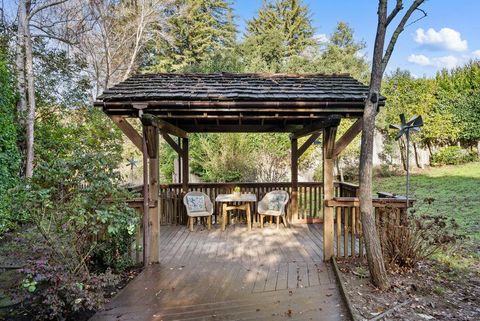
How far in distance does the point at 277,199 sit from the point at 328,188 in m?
2.37

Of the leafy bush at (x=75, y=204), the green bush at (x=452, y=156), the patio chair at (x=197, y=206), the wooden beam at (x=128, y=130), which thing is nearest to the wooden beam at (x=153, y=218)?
the wooden beam at (x=128, y=130)

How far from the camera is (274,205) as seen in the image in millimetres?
7074

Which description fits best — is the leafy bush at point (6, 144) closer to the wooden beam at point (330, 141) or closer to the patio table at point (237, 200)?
the patio table at point (237, 200)

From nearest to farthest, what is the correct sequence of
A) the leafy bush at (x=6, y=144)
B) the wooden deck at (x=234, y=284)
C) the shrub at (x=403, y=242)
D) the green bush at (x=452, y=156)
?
1. the wooden deck at (x=234, y=284)
2. the shrub at (x=403, y=242)
3. the leafy bush at (x=6, y=144)
4. the green bush at (x=452, y=156)

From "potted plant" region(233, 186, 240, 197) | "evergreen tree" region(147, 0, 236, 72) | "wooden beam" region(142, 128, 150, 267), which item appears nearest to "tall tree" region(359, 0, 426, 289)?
"wooden beam" region(142, 128, 150, 267)

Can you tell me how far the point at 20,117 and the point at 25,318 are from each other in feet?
21.2

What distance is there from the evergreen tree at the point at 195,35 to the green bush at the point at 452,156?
11947 millimetres

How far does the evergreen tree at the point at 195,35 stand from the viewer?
17344 millimetres

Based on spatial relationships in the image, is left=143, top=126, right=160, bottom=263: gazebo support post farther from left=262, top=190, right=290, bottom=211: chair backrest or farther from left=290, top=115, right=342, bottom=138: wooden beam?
left=262, top=190, right=290, bottom=211: chair backrest

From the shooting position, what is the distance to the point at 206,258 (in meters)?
4.91

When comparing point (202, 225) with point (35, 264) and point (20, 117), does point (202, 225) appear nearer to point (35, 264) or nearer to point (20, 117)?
point (35, 264)

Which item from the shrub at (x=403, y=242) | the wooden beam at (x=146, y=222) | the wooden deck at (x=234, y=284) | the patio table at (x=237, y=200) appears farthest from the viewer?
the patio table at (x=237, y=200)

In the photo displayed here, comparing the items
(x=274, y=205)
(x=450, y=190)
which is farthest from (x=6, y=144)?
(x=450, y=190)

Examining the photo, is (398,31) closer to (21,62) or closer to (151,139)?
(151,139)
